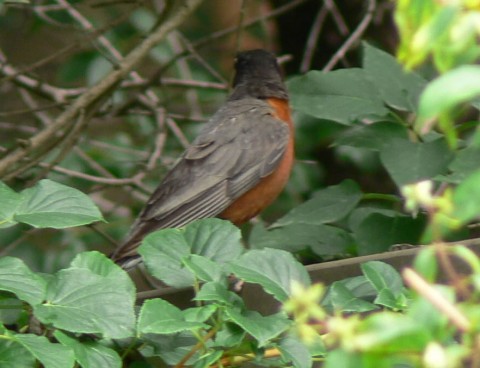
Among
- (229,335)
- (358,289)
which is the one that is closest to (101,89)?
(358,289)

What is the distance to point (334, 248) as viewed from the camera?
3006mm

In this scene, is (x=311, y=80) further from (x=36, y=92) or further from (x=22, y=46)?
(x=22, y=46)

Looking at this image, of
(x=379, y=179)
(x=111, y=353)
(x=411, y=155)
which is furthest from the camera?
(x=379, y=179)

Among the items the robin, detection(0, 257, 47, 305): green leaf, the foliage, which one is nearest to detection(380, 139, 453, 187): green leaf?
the foliage

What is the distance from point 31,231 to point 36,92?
2.16ft

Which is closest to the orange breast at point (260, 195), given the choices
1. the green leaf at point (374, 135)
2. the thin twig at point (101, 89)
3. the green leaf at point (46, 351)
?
the thin twig at point (101, 89)

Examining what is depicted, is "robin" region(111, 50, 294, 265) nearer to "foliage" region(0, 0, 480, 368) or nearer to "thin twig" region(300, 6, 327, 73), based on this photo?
"foliage" region(0, 0, 480, 368)

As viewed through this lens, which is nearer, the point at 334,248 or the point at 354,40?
the point at 334,248

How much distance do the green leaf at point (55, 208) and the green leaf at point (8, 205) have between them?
15 millimetres

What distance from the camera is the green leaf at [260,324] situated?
1752 millimetres

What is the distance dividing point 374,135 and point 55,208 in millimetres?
1268

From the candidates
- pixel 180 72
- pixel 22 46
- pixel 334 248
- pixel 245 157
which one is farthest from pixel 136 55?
pixel 22 46

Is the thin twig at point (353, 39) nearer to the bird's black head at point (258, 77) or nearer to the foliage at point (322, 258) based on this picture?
the bird's black head at point (258, 77)

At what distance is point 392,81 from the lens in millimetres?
3045
